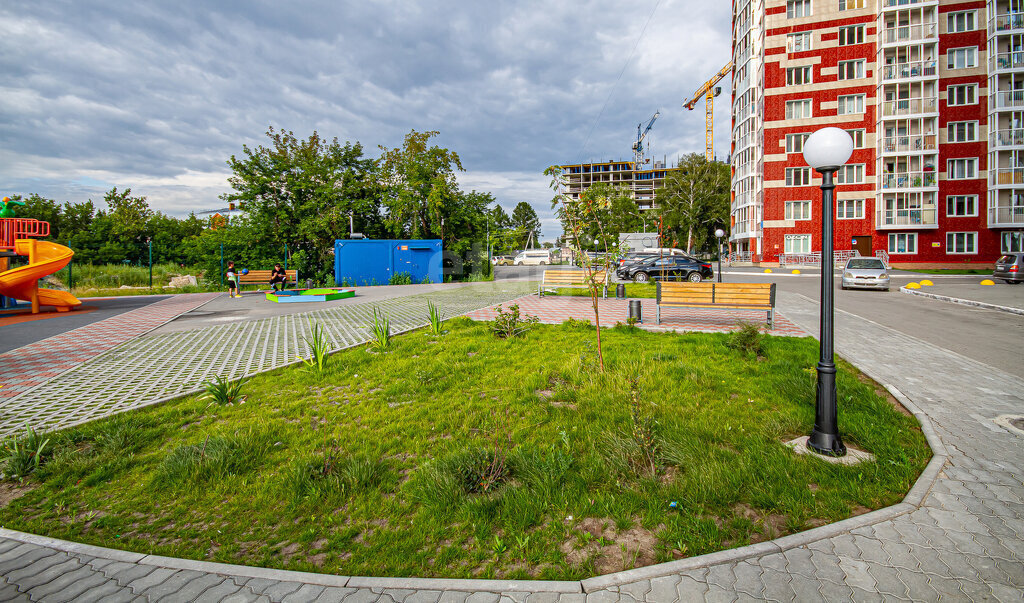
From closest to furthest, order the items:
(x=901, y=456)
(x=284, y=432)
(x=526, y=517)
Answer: (x=526, y=517), (x=901, y=456), (x=284, y=432)

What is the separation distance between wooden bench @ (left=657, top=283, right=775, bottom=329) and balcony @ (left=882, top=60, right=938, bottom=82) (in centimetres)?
4295

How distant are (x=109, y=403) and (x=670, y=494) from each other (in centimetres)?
596

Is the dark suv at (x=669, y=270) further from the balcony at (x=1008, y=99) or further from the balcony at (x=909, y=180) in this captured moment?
the balcony at (x=1008, y=99)

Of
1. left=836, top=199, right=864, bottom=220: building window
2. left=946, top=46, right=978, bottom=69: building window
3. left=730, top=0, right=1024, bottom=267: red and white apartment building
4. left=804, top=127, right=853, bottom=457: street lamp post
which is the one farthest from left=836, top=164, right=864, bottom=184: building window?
left=804, top=127, right=853, bottom=457: street lamp post

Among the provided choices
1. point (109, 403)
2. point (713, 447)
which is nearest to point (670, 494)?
point (713, 447)

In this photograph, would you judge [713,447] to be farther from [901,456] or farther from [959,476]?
[959,476]

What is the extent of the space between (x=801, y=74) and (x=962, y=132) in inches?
523

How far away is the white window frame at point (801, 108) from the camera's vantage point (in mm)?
41281

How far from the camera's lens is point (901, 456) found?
3.59m

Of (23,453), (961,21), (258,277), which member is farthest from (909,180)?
(23,453)

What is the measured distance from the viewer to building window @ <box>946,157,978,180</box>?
127 ft

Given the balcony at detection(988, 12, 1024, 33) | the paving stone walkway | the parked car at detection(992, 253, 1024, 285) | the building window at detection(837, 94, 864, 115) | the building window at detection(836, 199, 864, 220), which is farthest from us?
the building window at detection(836, 199, 864, 220)

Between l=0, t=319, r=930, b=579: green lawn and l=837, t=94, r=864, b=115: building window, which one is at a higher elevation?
l=837, t=94, r=864, b=115: building window

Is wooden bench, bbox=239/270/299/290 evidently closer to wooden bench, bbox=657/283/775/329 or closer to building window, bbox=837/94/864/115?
wooden bench, bbox=657/283/775/329
